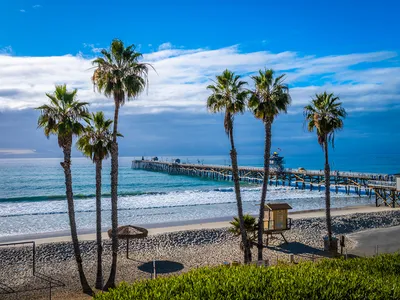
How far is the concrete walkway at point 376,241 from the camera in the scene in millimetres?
24441

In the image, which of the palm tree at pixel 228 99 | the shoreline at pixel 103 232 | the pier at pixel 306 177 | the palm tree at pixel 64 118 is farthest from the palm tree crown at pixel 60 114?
the pier at pixel 306 177

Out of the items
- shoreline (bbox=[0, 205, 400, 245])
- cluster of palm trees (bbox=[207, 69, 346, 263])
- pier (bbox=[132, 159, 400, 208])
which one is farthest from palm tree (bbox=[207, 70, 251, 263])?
pier (bbox=[132, 159, 400, 208])

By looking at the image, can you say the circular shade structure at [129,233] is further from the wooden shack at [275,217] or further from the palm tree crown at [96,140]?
the wooden shack at [275,217]

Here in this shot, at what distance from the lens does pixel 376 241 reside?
90.6ft

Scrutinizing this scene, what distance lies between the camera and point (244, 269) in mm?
12359

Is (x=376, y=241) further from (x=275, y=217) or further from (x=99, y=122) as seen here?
(x=99, y=122)

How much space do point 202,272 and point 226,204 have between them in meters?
41.4

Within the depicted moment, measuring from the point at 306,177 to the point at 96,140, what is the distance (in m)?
80.9

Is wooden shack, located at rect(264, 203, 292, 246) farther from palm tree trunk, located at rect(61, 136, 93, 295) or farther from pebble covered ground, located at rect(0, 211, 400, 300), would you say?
palm tree trunk, located at rect(61, 136, 93, 295)

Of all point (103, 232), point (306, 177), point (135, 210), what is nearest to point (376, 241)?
point (103, 232)

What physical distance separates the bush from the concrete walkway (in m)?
13.3

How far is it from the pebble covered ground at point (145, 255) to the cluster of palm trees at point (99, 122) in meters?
2.84

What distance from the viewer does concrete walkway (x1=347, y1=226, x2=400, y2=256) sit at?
24.4 meters

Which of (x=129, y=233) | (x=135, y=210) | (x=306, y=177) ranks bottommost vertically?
(x=135, y=210)
